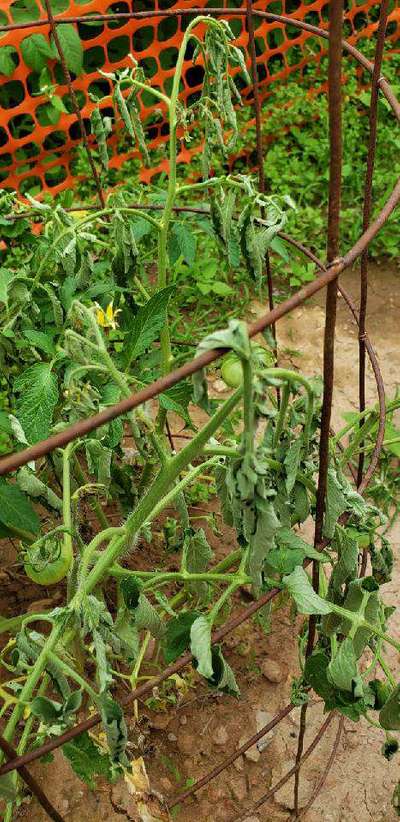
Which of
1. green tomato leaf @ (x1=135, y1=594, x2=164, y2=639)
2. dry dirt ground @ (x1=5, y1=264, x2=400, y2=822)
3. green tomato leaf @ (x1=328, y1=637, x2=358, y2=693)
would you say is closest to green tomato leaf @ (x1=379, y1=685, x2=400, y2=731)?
green tomato leaf @ (x1=328, y1=637, x2=358, y2=693)

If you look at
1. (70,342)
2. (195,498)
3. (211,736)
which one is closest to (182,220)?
(70,342)

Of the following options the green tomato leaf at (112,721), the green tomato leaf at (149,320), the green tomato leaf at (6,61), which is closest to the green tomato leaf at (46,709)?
the green tomato leaf at (112,721)

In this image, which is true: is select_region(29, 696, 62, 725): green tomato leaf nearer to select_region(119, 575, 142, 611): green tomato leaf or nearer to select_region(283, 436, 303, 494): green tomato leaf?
select_region(119, 575, 142, 611): green tomato leaf

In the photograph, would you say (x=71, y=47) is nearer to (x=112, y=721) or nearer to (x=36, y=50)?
(x=36, y=50)

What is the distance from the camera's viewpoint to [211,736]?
5.79ft

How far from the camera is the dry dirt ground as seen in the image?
1658 millimetres

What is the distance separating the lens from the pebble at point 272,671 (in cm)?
185

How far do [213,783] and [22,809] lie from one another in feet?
1.32

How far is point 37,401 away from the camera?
1.21 meters

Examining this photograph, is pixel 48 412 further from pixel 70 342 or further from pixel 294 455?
pixel 294 455

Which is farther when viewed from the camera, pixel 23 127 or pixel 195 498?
pixel 23 127

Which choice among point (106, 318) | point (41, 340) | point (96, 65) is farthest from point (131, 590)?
point (96, 65)

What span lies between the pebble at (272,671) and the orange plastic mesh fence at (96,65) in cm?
210

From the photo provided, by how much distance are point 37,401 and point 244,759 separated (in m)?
1.01
